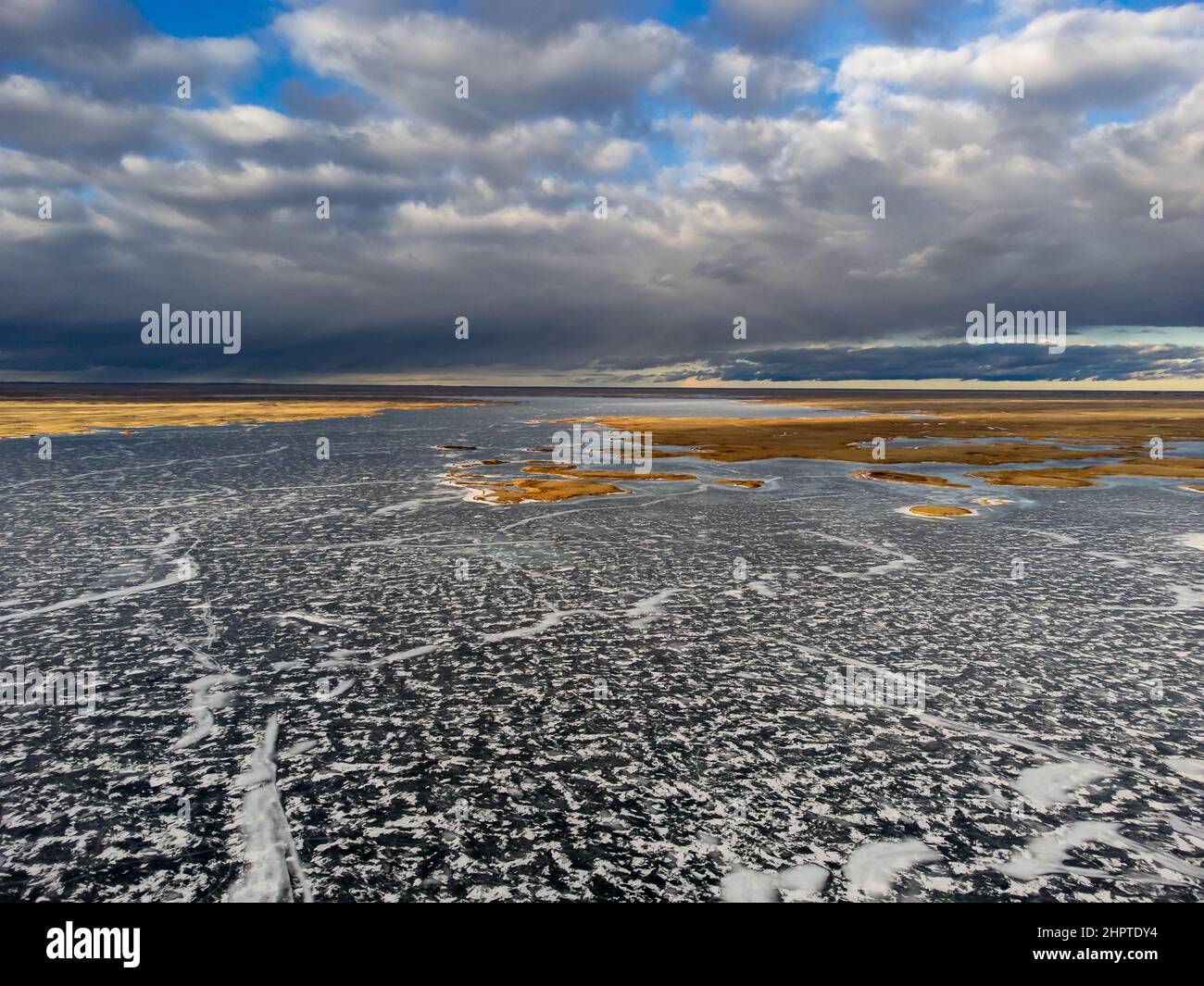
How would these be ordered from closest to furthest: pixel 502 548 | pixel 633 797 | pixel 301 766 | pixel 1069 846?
pixel 1069 846 → pixel 633 797 → pixel 301 766 → pixel 502 548

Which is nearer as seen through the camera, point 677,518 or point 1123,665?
point 1123,665

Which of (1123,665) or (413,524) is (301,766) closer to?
(1123,665)

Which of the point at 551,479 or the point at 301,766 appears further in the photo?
the point at 551,479

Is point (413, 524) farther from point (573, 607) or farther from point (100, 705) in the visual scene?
point (100, 705)
